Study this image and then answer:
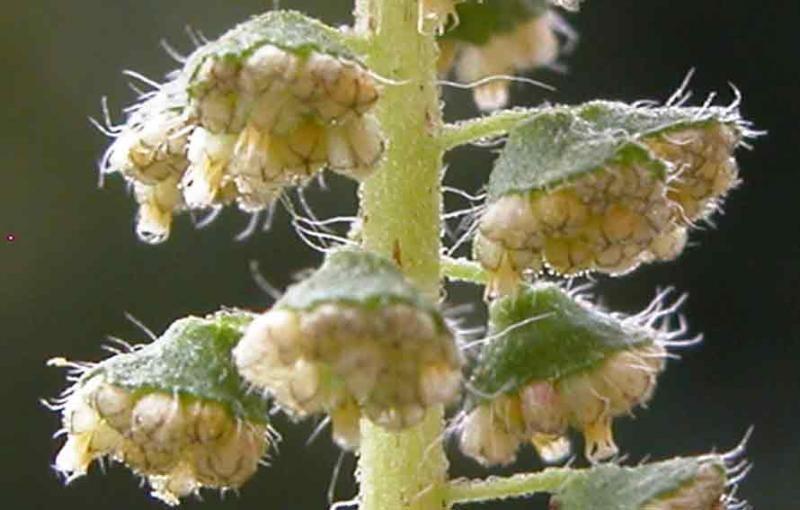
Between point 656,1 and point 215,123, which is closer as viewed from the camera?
point 215,123

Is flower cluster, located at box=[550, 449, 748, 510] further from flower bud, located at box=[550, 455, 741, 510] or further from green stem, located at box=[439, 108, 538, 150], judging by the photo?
green stem, located at box=[439, 108, 538, 150]

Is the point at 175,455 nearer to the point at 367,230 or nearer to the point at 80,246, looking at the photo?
the point at 367,230

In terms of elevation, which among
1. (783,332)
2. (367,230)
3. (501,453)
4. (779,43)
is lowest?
(501,453)

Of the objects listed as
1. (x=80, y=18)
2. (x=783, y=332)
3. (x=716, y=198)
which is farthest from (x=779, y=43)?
(x=716, y=198)

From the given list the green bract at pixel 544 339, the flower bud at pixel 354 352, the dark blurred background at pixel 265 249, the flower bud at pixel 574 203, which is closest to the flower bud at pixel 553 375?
the green bract at pixel 544 339

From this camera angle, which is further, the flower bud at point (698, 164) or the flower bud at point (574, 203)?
the flower bud at point (698, 164)

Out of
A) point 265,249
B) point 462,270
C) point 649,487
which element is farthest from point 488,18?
point 265,249

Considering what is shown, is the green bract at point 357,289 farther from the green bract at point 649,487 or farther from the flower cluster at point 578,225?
the green bract at point 649,487

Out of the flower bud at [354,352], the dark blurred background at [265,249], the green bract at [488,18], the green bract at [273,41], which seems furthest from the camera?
the dark blurred background at [265,249]
